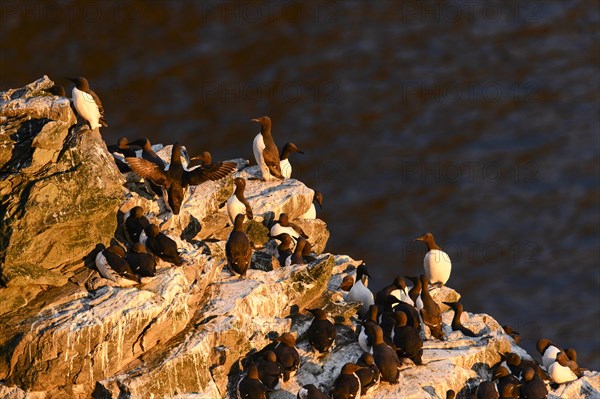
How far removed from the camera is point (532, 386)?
20.0m

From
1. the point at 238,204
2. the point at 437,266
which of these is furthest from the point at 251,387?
the point at 437,266

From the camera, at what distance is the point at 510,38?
50.4m

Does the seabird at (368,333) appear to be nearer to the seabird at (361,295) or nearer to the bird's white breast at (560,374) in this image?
the seabird at (361,295)

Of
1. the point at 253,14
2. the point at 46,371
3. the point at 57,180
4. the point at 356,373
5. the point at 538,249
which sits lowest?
the point at 538,249

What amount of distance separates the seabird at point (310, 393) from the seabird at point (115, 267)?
2.57m

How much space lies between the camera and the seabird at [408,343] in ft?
62.7

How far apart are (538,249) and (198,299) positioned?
25.7 m

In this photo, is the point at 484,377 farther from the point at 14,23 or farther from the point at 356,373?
the point at 14,23

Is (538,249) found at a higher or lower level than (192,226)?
lower

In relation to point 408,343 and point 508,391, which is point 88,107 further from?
point 508,391

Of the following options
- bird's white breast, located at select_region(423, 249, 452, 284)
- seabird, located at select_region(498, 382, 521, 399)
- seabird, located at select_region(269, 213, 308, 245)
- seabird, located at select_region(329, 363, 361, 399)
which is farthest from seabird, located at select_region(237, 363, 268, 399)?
bird's white breast, located at select_region(423, 249, 452, 284)

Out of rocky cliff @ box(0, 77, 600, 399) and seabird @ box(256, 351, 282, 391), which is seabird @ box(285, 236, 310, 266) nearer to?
rocky cliff @ box(0, 77, 600, 399)

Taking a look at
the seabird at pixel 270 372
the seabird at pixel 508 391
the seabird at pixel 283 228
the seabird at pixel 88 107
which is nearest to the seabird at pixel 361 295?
the seabird at pixel 283 228

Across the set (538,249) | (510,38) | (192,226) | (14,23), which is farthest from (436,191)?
(192,226)
